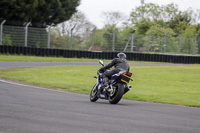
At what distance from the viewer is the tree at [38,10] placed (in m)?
37.6

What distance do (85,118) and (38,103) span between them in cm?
231

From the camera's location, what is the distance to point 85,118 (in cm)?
725

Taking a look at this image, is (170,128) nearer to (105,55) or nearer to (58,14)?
(105,55)

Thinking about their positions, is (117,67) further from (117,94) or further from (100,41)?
(100,41)

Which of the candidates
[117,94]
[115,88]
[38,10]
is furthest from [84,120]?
[38,10]

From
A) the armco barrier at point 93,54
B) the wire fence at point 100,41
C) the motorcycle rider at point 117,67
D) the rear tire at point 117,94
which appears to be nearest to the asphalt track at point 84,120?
the rear tire at point 117,94

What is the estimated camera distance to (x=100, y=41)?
34.9m

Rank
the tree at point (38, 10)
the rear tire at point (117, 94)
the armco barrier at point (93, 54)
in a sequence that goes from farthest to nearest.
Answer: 1. the tree at point (38, 10)
2. the armco barrier at point (93, 54)
3. the rear tire at point (117, 94)

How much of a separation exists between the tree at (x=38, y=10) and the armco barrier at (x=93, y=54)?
5783mm

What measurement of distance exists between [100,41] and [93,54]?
1.67 metres

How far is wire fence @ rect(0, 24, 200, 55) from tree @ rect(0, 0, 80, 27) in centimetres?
407

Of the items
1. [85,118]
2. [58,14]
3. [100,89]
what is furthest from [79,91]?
[58,14]

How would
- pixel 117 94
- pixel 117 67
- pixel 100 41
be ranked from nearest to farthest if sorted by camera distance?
pixel 117 94
pixel 117 67
pixel 100 41

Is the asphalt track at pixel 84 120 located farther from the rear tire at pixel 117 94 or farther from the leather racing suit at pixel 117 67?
the leather racing suit at pixel 117 67
